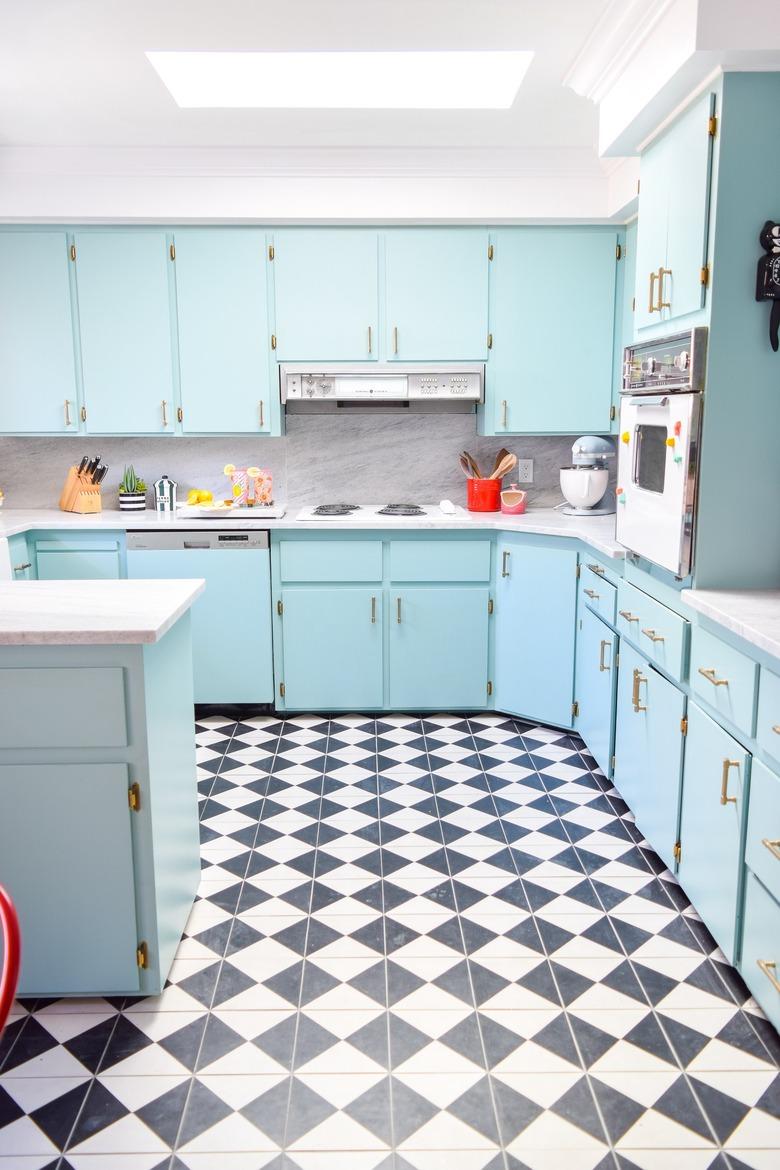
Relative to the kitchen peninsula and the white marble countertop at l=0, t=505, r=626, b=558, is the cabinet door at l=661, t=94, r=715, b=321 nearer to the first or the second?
the white marble countertop at l=0, t=505, r=626, b=558

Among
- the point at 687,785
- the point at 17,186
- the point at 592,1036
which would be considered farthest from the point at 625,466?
the point at 17,186

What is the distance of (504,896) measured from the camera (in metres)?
2.74

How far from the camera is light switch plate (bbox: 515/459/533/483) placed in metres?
4.74

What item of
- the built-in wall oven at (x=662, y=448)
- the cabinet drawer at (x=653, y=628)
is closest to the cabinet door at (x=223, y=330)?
the built-in wall oven at (x=662, y=448)

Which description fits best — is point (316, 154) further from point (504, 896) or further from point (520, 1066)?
point (520, 1066)

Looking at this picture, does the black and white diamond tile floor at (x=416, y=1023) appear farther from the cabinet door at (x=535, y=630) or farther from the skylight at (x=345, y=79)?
the skylight at (x=345, y=79)

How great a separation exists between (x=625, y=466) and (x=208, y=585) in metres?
1.97

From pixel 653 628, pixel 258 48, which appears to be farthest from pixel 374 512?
pixel 258 48

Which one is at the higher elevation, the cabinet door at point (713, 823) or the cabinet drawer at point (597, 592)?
the cabinet drawer at point (597, 592)

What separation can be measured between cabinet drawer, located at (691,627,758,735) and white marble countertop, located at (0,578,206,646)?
52.5 inches

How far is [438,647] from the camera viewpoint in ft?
14.0

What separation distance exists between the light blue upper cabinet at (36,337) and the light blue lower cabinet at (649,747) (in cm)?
281

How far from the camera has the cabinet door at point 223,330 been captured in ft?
13.9

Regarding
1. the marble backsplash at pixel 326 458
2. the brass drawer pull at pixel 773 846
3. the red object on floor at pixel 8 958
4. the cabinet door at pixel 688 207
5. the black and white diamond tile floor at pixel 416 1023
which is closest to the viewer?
the red object on floor at pixel 8 958
